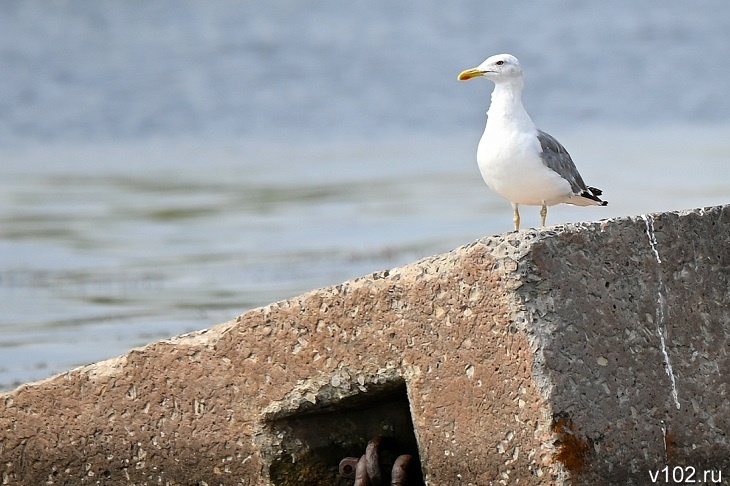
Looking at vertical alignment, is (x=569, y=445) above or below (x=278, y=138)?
below

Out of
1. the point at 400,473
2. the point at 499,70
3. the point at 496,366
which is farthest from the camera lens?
the point at 499,70

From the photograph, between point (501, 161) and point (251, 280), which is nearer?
point (501, 161)

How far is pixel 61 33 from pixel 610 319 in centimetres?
2438

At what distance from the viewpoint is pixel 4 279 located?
39.9 feet

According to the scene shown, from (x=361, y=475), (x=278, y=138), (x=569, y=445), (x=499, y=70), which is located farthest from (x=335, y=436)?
(x=278, y=138)

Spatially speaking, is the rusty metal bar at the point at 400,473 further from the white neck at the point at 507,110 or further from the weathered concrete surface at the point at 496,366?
the white neck at the point at 507,110

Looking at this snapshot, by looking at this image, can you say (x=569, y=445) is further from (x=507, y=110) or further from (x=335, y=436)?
(x=507, y=110)

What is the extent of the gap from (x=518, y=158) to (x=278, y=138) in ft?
57.9

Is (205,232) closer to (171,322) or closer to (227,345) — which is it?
(171,322)

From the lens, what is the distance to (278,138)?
22.9 meters

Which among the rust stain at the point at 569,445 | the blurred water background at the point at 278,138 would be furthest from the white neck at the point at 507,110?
the blurred water background at the point at 278,138

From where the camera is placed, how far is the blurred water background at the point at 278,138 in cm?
1179

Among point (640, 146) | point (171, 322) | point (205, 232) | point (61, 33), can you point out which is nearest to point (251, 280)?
point (171, 322)

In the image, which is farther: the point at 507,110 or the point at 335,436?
the point at 507,110
